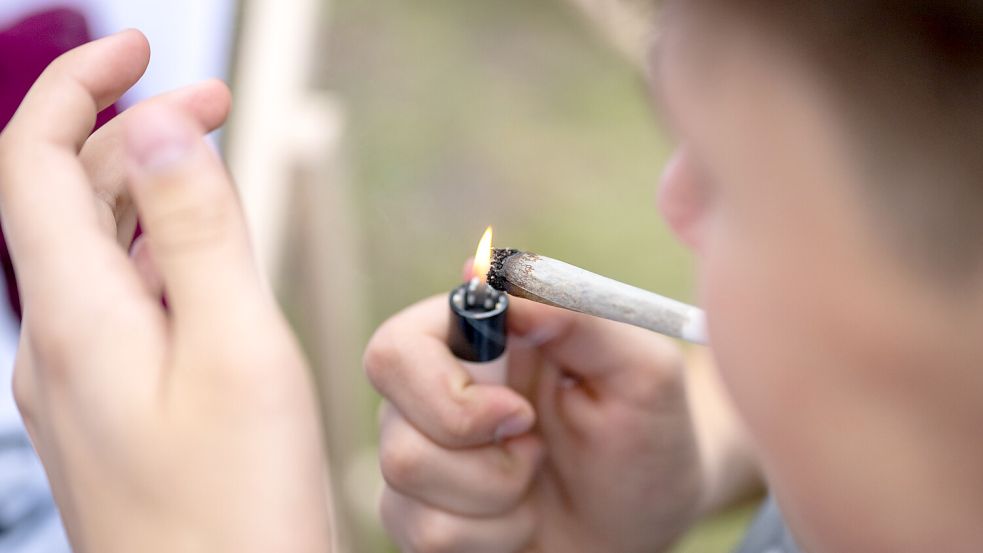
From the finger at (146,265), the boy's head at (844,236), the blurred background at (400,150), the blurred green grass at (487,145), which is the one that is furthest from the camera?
the blurred green grass at (487,145)

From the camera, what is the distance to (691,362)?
0.71 meters

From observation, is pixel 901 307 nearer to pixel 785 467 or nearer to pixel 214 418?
pixel 785 467

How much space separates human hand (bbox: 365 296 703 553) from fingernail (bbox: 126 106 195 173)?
→ 0.19m

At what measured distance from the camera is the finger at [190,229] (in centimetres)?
26

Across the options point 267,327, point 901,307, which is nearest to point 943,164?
point 901,307

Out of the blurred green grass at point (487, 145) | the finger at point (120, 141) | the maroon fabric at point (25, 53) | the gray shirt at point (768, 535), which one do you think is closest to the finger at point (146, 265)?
the finger at point (120, 141)

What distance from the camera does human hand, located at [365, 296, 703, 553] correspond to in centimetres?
44

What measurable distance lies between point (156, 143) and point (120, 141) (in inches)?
Result: 3.1

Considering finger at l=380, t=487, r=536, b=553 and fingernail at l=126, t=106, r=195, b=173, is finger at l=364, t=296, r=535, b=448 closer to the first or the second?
finger at l=380, t=487, r=536, b=553

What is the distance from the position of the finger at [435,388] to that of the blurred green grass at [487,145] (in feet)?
1.78

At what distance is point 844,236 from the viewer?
0.24m

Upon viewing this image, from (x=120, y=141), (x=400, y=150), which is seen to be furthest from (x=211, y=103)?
(x=400, y=150)

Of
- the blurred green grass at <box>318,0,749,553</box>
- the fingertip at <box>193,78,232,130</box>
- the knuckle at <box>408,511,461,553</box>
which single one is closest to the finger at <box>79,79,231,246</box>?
the fingertip at <box>193,78,232,130</box>

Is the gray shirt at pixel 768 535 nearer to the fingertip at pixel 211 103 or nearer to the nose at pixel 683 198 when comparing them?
the nose at pixel 683 198
